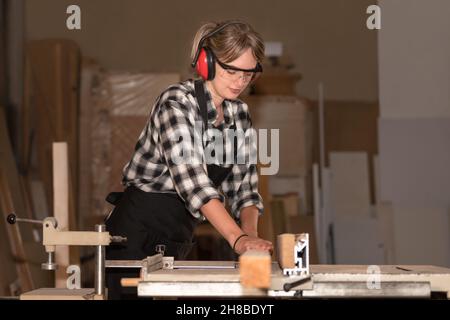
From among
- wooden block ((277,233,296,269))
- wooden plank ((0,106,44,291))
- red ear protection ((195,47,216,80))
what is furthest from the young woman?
wooden plank ((0,106,44,291))

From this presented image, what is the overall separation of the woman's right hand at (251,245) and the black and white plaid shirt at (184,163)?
0.17 metres

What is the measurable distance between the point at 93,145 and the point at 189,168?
2.77 m

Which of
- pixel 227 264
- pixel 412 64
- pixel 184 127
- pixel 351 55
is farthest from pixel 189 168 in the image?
pixel 351 55

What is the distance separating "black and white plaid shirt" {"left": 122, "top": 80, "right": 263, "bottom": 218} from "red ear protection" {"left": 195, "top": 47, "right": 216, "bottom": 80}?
2.7 inches

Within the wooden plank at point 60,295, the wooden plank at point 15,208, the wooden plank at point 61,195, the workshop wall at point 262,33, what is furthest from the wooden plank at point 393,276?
the workshop wall at point 262,33

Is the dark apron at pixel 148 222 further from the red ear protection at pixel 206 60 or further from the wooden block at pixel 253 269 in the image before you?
the wooden block at pixel 253 269

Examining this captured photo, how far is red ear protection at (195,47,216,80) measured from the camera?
2.48 meters

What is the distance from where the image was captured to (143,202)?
269 centimetres

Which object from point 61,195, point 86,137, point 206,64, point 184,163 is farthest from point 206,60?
point 86,137

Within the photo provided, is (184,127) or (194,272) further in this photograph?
(184,127)

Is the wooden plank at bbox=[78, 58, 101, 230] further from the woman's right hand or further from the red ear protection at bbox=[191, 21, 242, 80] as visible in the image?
the woman's right hand

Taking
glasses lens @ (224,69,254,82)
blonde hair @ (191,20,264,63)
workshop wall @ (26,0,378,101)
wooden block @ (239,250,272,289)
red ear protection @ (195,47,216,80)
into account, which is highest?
workshop wall @ (26,0,378,101)

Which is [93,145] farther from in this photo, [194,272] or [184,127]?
[194,272]
